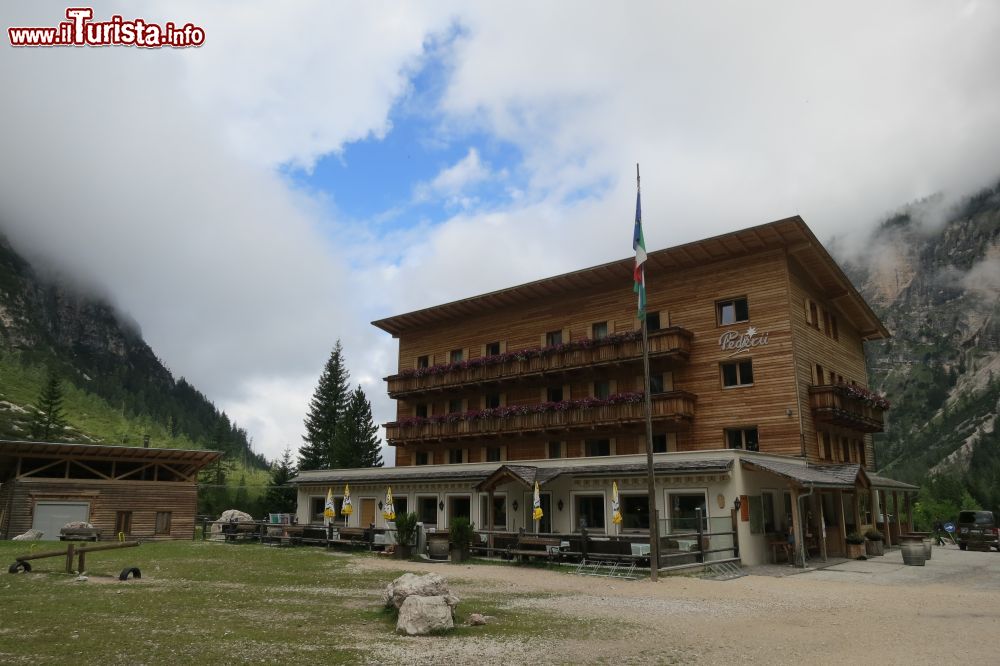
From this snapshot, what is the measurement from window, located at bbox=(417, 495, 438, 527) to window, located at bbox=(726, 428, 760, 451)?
565 inches

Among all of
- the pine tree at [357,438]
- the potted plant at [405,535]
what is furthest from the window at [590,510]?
the pine tree at [357,438]

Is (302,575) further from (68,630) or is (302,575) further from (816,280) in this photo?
(816,280)

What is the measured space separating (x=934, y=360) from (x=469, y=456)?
110 metres

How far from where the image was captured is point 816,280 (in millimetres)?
33625

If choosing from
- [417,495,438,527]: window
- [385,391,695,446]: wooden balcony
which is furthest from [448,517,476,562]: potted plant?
[385,391,695,446]: wooden balcony

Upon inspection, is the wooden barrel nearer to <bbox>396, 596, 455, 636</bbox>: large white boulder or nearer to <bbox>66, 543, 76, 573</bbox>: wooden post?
<bbox>396, 596, 455, 636</bbox>: large white boulder

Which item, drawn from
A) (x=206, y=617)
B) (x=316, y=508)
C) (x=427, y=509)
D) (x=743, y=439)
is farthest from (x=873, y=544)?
(x=316, y=508)

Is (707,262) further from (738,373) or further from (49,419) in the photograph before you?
(49,419)

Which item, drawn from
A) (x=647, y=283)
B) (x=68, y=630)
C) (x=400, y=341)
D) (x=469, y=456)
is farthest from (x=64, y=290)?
(x=68, y=630)

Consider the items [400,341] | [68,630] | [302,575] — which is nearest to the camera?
[68,630]

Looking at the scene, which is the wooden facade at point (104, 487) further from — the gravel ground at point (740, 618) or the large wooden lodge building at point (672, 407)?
the gravel ground at point (740, 618)

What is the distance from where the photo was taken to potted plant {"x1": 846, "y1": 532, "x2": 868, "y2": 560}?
27.0 metres

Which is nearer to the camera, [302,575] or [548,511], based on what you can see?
[302,575]

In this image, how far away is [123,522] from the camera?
37.2m
